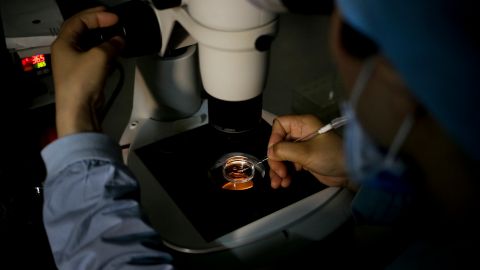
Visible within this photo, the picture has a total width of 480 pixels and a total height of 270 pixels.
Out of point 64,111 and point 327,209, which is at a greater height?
point 64,111

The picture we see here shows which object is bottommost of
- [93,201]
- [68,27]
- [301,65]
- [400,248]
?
[400,248]

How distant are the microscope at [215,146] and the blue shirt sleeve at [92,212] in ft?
0.38

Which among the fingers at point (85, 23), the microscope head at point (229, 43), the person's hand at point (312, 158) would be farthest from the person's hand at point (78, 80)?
the person's hand at point (312, 158)

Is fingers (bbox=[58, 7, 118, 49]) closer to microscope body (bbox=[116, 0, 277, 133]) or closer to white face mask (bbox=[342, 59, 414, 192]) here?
microscope body (bbox=[116, 0, 277, 133])

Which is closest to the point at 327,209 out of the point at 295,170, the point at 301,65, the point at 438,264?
the point at 295,170

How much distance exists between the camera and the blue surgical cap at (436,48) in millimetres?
364

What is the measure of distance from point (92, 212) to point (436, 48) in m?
0.48

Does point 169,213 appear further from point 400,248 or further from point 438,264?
point 400,248

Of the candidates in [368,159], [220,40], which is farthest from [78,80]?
[368,159]

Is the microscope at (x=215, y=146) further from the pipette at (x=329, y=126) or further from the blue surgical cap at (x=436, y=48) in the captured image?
the blue surgical cap at (x=436, y=48)

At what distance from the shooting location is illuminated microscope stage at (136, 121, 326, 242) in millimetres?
727

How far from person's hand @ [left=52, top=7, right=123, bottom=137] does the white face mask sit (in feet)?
1.28

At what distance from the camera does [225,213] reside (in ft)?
2.40

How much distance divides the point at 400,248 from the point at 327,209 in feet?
1.30
